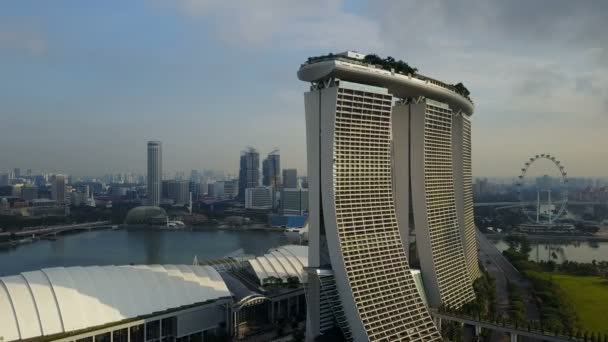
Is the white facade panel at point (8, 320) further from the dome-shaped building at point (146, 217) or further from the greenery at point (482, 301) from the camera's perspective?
the dome-shaped building at point (146, 217)

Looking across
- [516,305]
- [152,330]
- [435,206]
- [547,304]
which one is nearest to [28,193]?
[152,330]

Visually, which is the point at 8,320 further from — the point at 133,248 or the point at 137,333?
the point at 133,248

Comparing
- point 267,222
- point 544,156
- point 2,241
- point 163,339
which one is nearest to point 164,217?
point 267,222

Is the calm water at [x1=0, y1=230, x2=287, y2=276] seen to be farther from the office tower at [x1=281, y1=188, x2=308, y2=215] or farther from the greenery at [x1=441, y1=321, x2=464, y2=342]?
the greenery at [x1=441, y1=321, x2=464, y2=342]

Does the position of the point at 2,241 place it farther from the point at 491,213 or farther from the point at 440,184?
the point at 491,213

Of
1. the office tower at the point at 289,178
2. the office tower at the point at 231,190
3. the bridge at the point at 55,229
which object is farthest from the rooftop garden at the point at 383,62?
the office tower at the point at 231,190

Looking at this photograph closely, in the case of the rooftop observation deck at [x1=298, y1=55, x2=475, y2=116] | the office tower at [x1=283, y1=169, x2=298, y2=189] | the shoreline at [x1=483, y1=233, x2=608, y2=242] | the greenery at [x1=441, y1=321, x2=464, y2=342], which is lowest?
the shoreline at [x1=483, y1=233, x2=608, y2=242]

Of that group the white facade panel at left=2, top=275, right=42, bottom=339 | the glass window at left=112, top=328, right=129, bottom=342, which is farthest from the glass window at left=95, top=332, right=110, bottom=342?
the white facade panel at left=2, top=275, right=42, bottom=339
